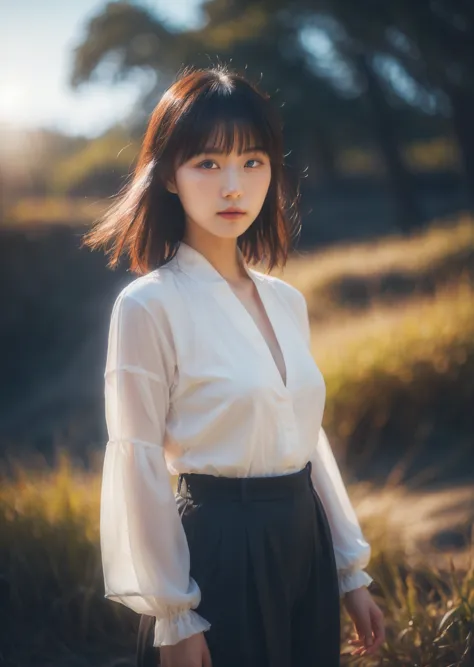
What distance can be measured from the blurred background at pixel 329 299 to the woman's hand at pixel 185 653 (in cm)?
91

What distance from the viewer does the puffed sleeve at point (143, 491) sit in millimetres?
1541

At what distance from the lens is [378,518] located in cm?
329

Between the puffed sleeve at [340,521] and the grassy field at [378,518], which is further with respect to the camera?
the grassy field at [378,518]

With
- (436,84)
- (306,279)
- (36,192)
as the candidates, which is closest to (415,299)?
(306,279)

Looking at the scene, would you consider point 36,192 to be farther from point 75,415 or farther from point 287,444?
point 287,444

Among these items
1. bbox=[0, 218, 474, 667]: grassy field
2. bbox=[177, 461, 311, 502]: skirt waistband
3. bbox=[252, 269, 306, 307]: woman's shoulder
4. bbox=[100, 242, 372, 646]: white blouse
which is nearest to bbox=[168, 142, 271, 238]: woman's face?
bbox=[100, 242, 372, 646]: white blouse

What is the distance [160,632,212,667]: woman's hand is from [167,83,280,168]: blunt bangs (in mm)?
928

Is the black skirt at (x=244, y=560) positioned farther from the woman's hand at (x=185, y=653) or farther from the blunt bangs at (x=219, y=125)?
the blunt bangs at (x=219, y=125)

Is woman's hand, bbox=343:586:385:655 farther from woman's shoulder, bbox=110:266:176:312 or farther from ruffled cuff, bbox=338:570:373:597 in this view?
woman's shoulder, bbox=110:266:176:312

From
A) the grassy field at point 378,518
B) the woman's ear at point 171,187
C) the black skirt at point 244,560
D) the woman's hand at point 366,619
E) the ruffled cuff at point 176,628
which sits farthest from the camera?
the grassy field at point 378,518

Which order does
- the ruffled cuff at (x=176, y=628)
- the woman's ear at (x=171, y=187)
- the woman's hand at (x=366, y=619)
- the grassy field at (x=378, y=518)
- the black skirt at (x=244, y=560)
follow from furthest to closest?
the grassy field at (x=378, y=518) → the woman's hand at (x=366, y=619) → the woman's ear at (x=171, y=187) → the black skirt at (x=244, y=560) → the ruffled cuff at (x=176, y=628)

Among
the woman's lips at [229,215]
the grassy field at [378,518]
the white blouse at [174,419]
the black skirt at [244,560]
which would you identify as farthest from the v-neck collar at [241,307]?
the grassy field at [378,518]

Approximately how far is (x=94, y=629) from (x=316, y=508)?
1.24m

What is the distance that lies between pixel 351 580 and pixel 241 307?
683 mm
